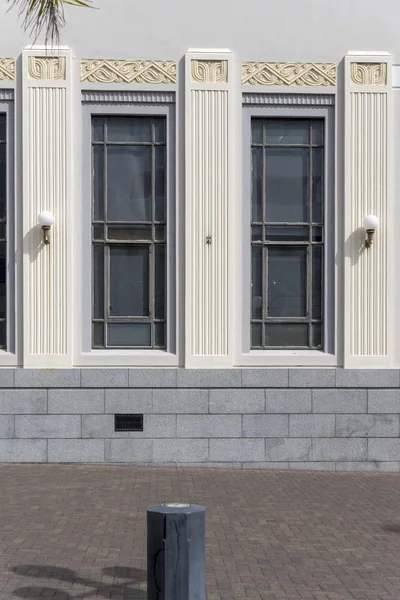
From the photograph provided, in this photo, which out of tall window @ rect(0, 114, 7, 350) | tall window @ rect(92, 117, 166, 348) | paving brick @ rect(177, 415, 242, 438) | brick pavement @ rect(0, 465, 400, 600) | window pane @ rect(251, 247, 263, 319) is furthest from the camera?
window pane @ rect(251, 247, 263, 319)

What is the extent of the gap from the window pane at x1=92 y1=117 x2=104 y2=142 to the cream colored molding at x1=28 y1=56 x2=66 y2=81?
828 mm

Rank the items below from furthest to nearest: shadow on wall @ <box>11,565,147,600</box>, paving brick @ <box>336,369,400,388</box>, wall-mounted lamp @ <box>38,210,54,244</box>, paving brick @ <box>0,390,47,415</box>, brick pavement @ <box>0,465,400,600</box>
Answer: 1. paving brick @ <box>336,369,400,388</box>
2. paving brick @ <box>0,390,47,415</box>
3. wall-mounted lamp @ <box>38,210,54,244</box>
4. brick pavement @ <box>0,465,400,600</box>
5. shadow on wall @ <box>11,565,147,600</box>

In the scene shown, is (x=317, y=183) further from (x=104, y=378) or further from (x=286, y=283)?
(x=104, y=378)

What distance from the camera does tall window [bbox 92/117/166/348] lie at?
14820mm

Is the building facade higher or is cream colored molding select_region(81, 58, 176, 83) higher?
cream colored molding select_region(81, 58, 176, 83)

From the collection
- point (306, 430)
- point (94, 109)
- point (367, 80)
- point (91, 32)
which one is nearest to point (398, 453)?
point (306, 430)

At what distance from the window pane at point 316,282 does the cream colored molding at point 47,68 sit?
191 inches

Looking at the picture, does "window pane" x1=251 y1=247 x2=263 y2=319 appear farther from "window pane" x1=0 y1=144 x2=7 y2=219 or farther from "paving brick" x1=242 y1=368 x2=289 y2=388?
"window pane" x1=0 y1=144 x2=7 y2=219

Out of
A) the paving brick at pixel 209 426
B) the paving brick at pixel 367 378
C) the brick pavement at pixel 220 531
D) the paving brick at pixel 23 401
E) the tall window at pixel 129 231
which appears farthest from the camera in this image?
the tall window at pixel 129 231

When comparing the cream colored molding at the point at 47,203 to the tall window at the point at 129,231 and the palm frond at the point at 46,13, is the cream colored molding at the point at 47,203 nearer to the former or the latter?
the tall window at the point at 129,231

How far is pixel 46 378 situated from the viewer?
47.4 ft

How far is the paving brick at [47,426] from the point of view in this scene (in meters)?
14.4

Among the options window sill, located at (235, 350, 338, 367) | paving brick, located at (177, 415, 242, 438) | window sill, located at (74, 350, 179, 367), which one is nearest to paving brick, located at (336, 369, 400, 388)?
window sill, located at (235, 350, 338, 367)

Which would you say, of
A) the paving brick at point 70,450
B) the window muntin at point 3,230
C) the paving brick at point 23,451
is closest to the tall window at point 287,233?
the paving brick at point 70,450
